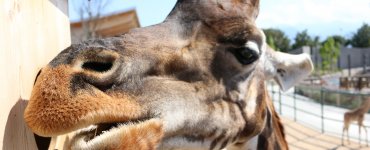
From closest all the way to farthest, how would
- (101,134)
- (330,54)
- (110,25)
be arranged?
(101,134)
(110,25)
(330,54)

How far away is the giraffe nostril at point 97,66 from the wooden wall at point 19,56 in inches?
11.8

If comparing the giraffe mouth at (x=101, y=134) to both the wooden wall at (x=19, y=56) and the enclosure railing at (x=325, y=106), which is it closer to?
the wooden wall at (x=19, y=56)

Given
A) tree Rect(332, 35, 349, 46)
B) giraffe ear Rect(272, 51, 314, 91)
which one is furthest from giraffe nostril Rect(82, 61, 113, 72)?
tree Rect(332, 35, 349, 46)

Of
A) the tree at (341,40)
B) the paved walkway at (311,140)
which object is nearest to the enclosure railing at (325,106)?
the paved walkway at (311,140)

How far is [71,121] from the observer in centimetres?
160

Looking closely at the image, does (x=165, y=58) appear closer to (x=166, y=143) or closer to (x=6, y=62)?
(x=166, y=143)

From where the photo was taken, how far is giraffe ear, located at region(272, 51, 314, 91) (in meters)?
3.06

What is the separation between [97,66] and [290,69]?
1.73 meters

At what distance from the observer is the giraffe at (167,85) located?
164cm

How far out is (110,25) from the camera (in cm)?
1262

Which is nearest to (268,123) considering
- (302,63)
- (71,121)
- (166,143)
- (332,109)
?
(302,63)

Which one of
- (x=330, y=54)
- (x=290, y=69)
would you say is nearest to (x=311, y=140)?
(x=290, y=69)

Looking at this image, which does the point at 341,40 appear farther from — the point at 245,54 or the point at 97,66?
the point at 97,66

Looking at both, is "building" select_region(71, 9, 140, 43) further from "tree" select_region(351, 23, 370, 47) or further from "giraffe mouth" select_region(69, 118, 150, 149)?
"tree" select_region(351, 23, 370, 47)
